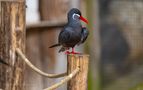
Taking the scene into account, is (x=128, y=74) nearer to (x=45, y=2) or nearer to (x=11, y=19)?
(x=45, y=2)

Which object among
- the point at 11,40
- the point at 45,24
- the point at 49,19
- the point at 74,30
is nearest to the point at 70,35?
the point at 74,30

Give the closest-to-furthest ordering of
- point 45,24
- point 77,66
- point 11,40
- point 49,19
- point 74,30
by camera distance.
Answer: point 77,66
point 11,40
point 74,30
point 45,24
point 49,19

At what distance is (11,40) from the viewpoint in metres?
5.24

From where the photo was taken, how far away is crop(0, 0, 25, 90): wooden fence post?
522 cm

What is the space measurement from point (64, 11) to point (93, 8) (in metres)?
1.26

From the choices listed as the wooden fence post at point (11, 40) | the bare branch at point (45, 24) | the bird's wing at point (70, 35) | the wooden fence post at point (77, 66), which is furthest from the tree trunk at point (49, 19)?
the wooden fence post at point (77, 66)

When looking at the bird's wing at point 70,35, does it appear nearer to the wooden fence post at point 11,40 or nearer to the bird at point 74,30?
the bird at point 74,30

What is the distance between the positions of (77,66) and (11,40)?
54 cm

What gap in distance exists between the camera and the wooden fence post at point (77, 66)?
197 inches

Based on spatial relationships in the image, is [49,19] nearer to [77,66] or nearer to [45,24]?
[45,24]

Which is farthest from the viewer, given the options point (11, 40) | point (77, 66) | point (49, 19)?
point (49, 19)

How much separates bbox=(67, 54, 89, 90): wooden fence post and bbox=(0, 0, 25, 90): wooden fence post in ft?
1.42

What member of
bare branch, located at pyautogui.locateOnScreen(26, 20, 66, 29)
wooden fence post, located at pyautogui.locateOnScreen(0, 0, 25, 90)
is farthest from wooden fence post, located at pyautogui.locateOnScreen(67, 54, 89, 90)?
bare branch, located at pyautogui.locateOnScreen(26, 20, 66, 29)

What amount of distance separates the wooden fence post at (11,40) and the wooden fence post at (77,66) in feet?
1.42
